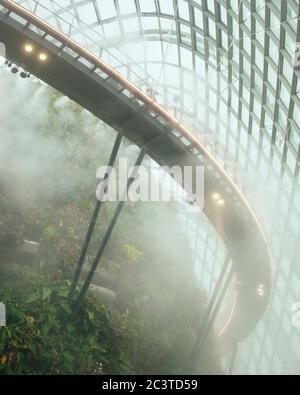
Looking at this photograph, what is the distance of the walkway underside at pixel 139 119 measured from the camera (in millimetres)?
13102

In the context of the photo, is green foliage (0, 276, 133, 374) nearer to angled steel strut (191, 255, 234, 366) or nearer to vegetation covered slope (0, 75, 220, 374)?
vegetation covered slope (0, 75, 220, 374)

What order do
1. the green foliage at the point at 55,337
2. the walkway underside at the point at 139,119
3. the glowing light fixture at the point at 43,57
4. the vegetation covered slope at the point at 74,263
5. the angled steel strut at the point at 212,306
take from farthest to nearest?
the angled steel strut at the point at 212,306, the vegetation covered slope at the point at 74,263, the green foliage at the point at 55,337, the glowing light fixture at the point at 43,57, the walkway underside at the point at 139,119

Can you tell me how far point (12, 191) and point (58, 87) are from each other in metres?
8.09

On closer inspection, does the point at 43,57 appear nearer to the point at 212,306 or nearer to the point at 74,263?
the point at 74,263

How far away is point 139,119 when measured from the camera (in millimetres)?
14789

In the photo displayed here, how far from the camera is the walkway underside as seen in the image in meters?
13.1

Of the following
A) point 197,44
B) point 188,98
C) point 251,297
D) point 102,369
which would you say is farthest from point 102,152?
point 102,369

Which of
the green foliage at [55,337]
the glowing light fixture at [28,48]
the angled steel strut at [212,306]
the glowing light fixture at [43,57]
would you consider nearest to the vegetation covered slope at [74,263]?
the green foliage at [55,337]

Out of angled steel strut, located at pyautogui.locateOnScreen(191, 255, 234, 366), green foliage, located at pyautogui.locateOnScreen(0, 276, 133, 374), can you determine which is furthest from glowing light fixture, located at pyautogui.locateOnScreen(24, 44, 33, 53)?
angled steel strut, located at pyautogui.locateOnScreen(191, 255, 234, 366)

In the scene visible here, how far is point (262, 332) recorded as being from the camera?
26.8m

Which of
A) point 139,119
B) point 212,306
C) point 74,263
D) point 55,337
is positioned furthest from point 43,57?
point 212,306

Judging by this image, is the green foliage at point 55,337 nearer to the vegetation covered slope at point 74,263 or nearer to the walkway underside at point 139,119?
the vegetation covered slope at point 74,263

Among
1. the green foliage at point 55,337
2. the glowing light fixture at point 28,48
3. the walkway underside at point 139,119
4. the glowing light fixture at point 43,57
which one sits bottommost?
the green foliage at point 55,337

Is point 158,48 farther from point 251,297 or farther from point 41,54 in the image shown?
point 251,297
